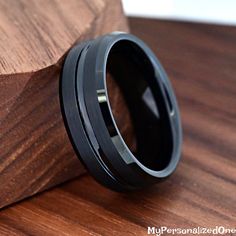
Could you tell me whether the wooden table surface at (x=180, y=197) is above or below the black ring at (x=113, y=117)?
below

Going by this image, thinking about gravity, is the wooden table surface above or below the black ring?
below

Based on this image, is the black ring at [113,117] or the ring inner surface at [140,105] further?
the ring inner surface at [140,105]

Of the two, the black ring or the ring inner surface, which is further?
the ring inner surface

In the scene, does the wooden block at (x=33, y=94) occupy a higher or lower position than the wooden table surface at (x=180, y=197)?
higher

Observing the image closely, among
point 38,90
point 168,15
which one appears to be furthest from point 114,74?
point 168,15
